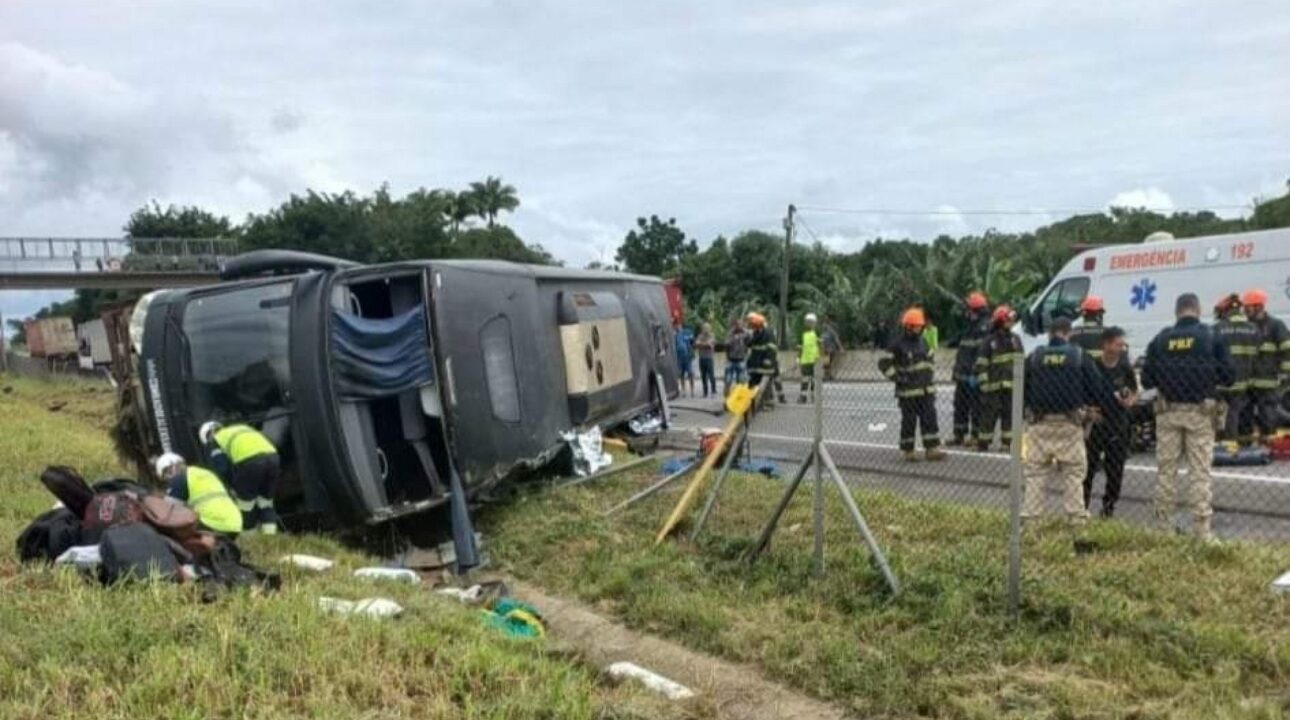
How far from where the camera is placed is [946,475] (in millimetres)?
9188

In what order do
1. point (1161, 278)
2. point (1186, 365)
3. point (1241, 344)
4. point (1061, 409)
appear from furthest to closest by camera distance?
point (1161, 278) < point (1241, 344) < point (1061, 409) < point (1186, 365)

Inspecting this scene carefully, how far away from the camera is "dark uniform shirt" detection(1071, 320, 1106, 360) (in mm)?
8048

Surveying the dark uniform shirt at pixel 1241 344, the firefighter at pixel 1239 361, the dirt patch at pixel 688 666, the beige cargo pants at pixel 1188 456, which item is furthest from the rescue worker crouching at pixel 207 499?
the dark uniform shirt at pixel 1241 344

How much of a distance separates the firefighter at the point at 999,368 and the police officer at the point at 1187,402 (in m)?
2.40

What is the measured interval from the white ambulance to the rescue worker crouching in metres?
10.6

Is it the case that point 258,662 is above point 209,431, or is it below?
below

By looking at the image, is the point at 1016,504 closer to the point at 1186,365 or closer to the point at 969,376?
the point at 1186,365

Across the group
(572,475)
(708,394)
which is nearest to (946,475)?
(572,475)

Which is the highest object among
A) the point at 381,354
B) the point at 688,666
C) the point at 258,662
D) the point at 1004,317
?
the point at 381,354

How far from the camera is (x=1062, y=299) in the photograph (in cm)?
1377

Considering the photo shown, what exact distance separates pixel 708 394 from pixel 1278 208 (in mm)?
26763

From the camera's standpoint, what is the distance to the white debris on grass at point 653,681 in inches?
174

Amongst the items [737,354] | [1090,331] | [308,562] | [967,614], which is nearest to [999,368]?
[1090,331]

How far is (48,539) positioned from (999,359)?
7852 millimetres
